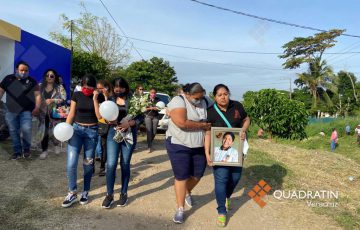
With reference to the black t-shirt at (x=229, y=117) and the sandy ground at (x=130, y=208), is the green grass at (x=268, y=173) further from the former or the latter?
the black t-shirt at (x=229, y=117)

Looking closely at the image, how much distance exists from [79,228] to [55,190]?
138 cm

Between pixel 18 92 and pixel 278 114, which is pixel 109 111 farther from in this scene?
pixel 278 114

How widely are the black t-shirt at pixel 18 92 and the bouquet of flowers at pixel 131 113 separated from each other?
8.12 ft

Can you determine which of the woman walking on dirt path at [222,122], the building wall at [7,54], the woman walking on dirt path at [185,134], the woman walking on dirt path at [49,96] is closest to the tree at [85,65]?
the building wall at [7,54]

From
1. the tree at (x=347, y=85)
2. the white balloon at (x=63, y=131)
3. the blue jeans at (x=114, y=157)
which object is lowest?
the blue jeans at (x=114, y=157)

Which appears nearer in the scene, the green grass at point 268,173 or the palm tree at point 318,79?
the green grass at point 268,173

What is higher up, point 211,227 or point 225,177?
point 225,177

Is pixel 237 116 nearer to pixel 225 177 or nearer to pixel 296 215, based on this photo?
pixel 225 177

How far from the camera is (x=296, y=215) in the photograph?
4598 millimetres

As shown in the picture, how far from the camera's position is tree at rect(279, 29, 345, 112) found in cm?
3825

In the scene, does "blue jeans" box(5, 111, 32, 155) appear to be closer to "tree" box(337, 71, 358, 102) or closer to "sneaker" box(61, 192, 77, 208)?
"sneaker" box(61, 192, 77, 208)

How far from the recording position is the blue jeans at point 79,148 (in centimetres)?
430

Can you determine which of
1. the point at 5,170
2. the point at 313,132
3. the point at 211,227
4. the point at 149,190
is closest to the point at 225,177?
the point at 211,227

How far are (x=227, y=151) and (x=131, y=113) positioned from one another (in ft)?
4.55
